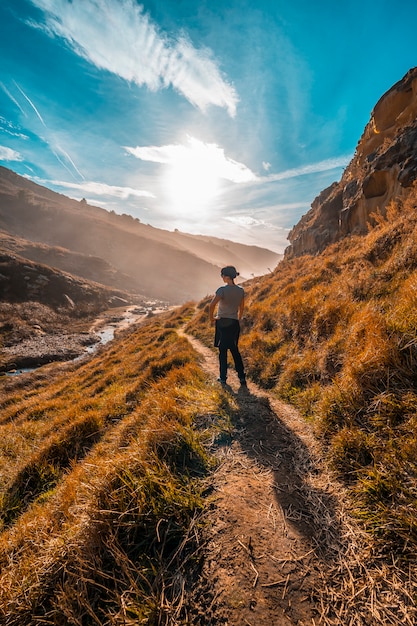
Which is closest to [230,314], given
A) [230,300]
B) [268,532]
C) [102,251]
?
[230,300]

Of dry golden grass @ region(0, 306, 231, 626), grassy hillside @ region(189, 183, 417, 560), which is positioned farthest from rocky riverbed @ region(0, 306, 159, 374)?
grassy hillside @ region(189, 183, 417, 560)

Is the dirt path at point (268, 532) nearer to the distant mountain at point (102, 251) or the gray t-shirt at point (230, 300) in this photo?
the gray t-shirt at point (230, 300)

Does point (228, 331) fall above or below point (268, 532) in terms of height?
above

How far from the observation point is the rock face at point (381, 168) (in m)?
13.7

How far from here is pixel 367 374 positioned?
404cm

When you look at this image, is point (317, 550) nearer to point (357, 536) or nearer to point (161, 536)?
point (357, 536)

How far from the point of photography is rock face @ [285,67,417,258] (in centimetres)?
1373

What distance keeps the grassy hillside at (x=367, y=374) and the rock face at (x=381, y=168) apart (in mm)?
6399

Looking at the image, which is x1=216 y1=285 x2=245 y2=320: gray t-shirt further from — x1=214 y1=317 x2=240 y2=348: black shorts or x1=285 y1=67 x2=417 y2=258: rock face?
x1=285 y1=67 x2=417 y2=258: rock face

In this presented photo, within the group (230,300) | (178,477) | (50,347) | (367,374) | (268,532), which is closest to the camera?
(268,532)

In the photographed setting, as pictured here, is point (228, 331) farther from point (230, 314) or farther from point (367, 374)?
point (367, 374)

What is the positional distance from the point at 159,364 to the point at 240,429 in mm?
6246

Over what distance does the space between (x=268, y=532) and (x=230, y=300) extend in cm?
510

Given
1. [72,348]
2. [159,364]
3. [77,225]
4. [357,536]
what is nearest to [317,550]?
[357,536]
